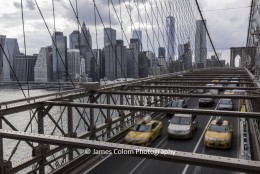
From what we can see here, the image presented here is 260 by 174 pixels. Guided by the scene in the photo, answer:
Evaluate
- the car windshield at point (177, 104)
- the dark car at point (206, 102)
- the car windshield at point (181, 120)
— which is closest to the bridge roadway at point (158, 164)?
the car windshield at point (181, 120)

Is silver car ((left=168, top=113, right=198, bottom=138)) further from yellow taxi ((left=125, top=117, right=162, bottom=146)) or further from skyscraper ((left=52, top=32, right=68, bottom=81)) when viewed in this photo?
skyscraper ((left=52, top=32, right=68, bottom=81))

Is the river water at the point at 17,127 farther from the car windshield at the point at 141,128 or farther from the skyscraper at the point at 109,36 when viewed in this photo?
the car windshield at the point at 141,128

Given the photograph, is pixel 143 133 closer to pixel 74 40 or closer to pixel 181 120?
pixel 181 120

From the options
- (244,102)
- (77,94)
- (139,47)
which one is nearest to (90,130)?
(77,94)

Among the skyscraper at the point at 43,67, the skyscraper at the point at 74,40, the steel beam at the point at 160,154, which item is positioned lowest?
the steel beam at the point at 160,154

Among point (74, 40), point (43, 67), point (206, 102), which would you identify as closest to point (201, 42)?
point (206, 102)

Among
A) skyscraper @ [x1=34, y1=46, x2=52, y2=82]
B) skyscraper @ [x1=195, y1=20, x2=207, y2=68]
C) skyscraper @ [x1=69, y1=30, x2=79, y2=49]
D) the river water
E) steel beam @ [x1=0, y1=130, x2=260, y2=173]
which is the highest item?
skyscraper @ [x1=195, y1=20, x2=207, y2=68]

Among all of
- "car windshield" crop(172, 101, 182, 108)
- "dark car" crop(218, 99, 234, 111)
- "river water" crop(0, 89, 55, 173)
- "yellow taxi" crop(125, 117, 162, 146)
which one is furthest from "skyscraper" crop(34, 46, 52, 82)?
"dark car" crop(218, 99, 234, 111)
